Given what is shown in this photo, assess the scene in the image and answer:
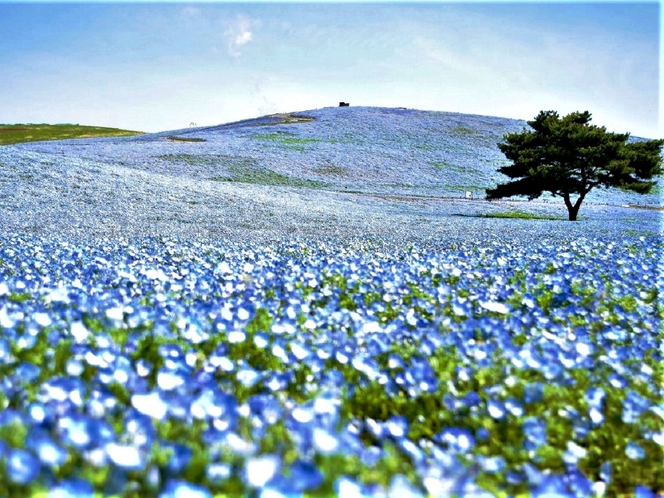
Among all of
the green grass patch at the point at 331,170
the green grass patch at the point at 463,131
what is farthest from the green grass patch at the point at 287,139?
the green grass patch at the point at 463,131

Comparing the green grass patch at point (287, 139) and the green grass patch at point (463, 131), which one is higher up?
the green grass patch at point (463, 131)

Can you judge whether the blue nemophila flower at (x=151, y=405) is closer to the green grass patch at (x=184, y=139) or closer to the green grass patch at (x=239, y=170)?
the green grass patch at (x=239, y=170)

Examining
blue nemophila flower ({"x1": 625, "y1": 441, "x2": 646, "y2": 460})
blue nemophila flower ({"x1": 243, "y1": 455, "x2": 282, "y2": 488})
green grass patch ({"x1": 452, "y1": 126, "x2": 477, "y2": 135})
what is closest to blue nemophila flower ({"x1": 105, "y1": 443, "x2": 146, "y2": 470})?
blue nemophila flower ({"x1": 243, "y1": 455, "x2": 282, "y2": 488})

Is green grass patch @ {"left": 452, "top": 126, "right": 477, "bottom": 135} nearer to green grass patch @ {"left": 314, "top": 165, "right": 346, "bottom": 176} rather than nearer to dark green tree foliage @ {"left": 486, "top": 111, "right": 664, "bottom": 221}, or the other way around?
green grass patch @ {"left": 314, "top": 165, "right": 346, "bottom": 176}

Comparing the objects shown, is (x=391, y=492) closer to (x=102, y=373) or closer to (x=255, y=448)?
(x=255, y=448)

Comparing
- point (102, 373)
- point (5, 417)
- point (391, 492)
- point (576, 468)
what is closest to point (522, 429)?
point (576, 468)
